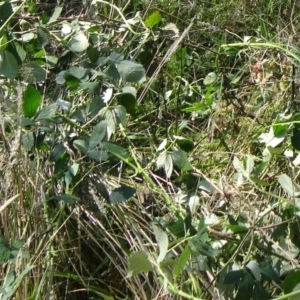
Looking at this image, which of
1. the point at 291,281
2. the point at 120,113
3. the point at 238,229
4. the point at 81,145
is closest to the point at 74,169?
the point at 81,145

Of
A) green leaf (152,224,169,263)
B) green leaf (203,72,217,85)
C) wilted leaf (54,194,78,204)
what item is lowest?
green leaf (203,72,217,85)

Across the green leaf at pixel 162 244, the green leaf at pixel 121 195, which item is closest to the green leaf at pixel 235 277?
the green leaf at pixel 162 244

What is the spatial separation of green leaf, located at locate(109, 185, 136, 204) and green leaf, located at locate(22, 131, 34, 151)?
0.19 m

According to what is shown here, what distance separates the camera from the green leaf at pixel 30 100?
4.34 ft

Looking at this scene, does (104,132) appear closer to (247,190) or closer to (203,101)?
(247,190)

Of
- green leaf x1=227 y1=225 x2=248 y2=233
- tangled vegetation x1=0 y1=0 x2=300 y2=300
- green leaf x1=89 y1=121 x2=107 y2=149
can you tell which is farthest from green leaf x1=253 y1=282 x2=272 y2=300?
green leaf x1=89 y1=121 x2=107 y2=149

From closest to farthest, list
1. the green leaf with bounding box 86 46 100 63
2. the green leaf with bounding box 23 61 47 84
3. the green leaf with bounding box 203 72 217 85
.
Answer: the green leaf with bounding box 23 61 47 84
the green leaf with bounding box 86 46 100 63
the green leaf with bounding box 203 72 217 85

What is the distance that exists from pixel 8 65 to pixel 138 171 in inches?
13.6

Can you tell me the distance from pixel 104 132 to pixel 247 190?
0.34 m

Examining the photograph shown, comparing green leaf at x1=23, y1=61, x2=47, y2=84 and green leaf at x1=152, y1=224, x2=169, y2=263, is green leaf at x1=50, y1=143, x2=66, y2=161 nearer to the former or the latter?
green leaf at x1=23, y1=61, x2=47, y2=84

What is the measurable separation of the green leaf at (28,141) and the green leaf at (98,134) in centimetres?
12

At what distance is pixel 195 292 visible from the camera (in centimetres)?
126

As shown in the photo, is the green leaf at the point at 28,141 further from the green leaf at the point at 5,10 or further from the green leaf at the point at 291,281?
the green leaf at the point at 291,281

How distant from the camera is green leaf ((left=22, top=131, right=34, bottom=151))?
135 centimetres
